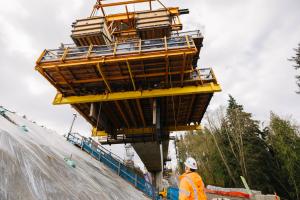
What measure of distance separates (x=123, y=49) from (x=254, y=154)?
2403cm

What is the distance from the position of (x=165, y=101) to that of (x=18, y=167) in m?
9.03

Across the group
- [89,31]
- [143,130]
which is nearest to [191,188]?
[89,31]

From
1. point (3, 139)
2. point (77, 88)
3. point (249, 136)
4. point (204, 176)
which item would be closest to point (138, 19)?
point (77, 88)

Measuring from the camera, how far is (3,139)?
6.08 m

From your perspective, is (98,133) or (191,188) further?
(98,133)

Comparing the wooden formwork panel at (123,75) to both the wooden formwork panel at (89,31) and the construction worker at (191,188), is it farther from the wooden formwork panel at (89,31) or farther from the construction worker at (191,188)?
the construction worker at (191,188)

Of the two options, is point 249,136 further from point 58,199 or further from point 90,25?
point 58,199

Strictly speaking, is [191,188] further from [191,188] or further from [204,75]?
[204,75]

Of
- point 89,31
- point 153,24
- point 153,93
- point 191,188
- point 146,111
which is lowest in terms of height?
point 191,188

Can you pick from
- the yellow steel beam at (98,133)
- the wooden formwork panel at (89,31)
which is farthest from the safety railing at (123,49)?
the yellow steel beam at (98,133)

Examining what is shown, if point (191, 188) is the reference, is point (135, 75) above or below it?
above

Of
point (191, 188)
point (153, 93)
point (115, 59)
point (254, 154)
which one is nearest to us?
point (191, 188)

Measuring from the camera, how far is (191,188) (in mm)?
3443

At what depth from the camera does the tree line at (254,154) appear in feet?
79.4
